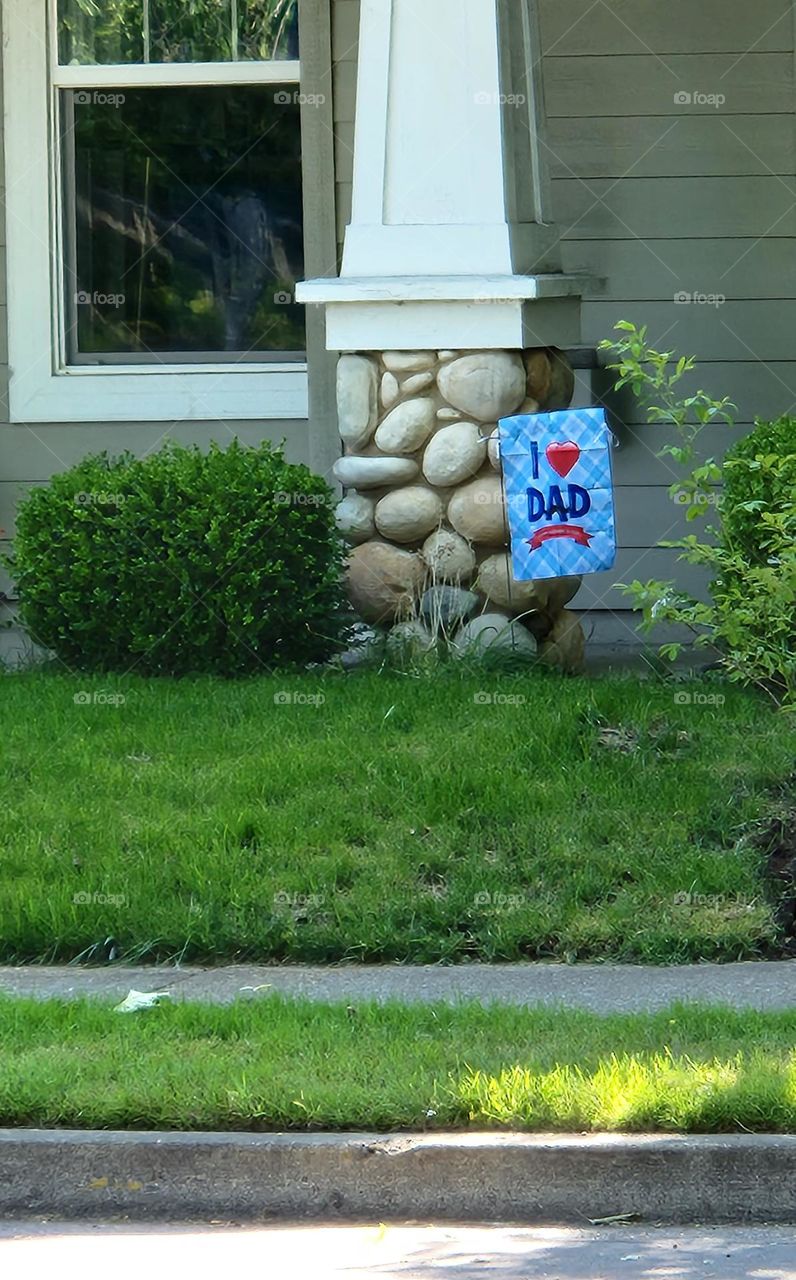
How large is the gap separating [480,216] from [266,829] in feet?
10.6

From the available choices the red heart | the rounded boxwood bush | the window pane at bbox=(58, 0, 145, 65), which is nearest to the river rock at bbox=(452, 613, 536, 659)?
the rounded boxwood bush

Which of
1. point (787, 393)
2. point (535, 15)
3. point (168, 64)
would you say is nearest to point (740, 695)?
point (787, 393)

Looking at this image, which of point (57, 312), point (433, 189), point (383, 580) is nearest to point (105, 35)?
point (57, 312)

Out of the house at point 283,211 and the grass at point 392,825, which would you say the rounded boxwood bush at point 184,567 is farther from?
the house at point 283,211

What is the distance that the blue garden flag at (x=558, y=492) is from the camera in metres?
8.19

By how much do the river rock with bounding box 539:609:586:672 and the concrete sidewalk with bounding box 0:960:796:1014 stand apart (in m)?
2.75

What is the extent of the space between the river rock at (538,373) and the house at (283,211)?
92 cm

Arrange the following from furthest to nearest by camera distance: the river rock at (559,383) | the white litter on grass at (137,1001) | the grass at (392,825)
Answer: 1. the river rock at (559,383)
2. the grass at (392,825)
3. the white litter on grass at (137,1001)

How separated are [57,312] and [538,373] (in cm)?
323

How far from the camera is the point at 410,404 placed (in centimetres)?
844

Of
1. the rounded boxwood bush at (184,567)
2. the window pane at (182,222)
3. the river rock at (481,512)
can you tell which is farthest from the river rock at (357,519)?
the window pane at (182,222)

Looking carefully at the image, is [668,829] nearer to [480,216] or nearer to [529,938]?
[529,938]

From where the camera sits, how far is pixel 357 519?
8.54 meters

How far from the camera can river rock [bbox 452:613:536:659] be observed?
8.23 meters
